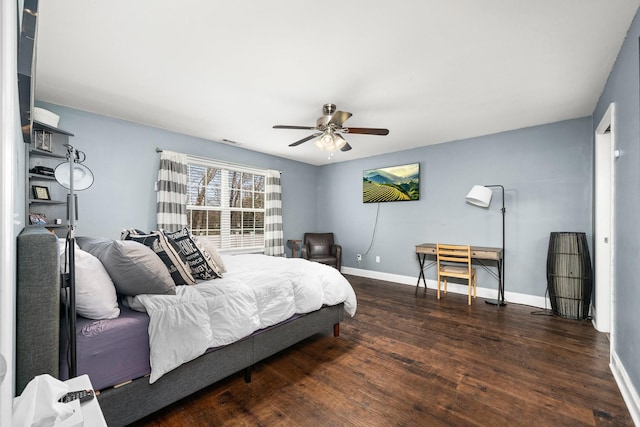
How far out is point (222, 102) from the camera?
3016mm

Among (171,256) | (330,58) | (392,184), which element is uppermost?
(330,58)

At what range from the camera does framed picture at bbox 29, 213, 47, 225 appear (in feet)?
8.63

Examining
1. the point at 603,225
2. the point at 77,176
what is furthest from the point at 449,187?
the point at 77,176

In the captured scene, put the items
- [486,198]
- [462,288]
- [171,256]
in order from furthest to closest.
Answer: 1. [462,288]
2. [486,198]
3. [171,256]

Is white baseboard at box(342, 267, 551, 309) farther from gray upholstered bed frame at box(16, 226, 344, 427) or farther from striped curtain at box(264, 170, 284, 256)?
gray upholstered bed frame at box(16, 226, 344, 427)

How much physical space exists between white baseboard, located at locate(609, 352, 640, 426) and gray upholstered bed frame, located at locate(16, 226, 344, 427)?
7.26 feet

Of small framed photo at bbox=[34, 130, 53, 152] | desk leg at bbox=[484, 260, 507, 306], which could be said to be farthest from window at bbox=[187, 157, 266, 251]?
desk leg at bbox=[484, 260, 507, 306]

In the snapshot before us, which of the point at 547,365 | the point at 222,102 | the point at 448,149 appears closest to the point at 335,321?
the point at 547,365

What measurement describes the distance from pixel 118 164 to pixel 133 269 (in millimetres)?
2557

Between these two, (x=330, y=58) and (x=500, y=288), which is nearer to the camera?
(x=330, y=58)

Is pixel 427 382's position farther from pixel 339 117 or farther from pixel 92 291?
pixel 339 117

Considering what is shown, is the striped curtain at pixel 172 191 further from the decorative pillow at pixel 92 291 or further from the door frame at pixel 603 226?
the door frame at pixel 603 226

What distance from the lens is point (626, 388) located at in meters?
1.78

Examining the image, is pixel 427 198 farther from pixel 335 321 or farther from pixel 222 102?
pixel 222 102
